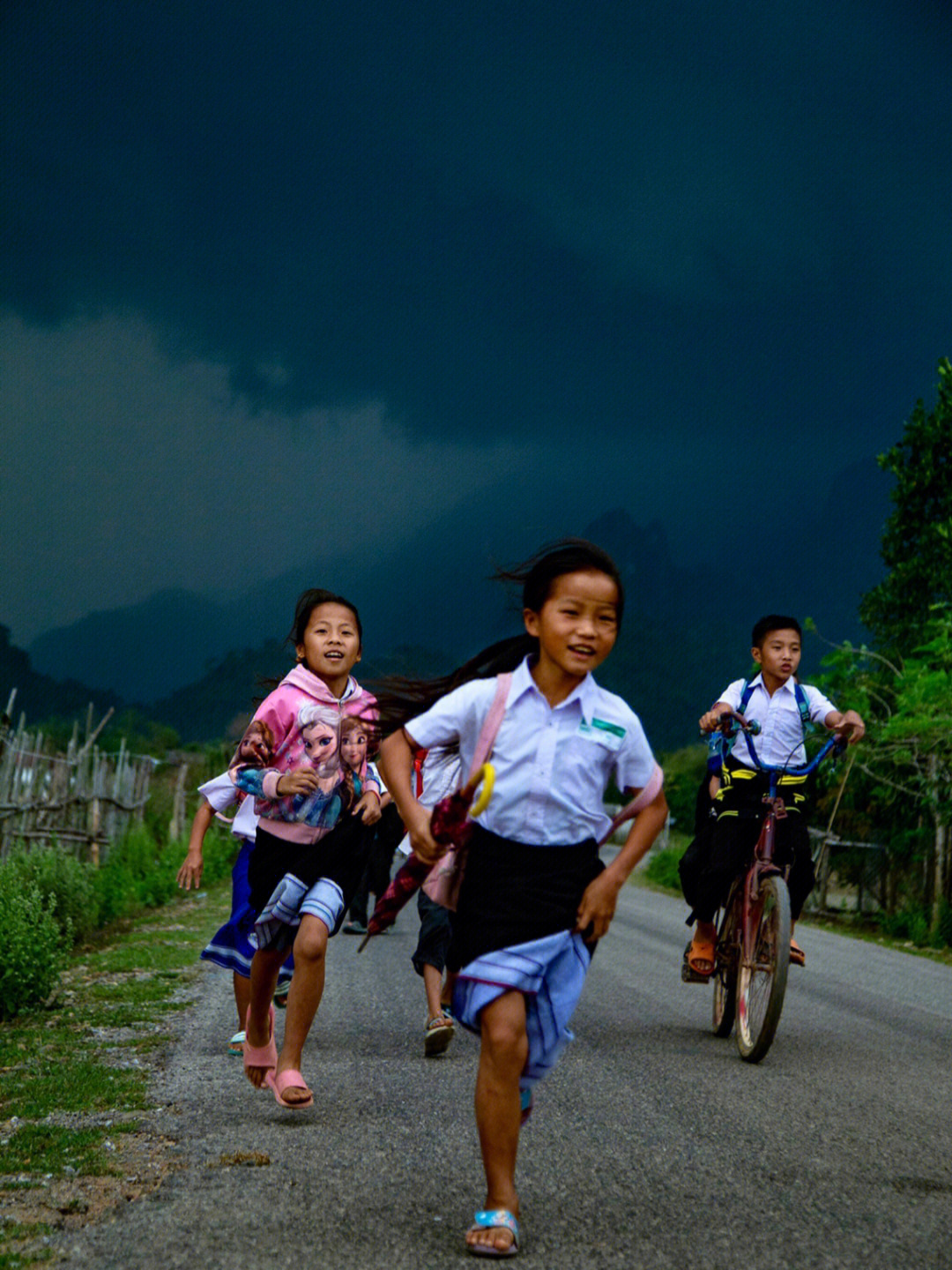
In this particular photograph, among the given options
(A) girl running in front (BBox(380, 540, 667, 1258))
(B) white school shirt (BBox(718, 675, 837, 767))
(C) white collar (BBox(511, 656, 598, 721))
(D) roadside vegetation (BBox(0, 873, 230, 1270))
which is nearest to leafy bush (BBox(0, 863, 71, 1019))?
(D) roadside vegetation (BBox(0, 873, 230, 1270))

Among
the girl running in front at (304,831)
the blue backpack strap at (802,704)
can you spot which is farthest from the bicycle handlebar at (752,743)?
the girl running in front at (304,831)

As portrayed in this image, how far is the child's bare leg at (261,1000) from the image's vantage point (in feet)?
16.8

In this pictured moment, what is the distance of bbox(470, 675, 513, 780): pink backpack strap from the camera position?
148 inches

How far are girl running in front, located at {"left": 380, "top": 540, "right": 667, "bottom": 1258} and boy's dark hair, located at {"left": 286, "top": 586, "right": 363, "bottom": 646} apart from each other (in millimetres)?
1759

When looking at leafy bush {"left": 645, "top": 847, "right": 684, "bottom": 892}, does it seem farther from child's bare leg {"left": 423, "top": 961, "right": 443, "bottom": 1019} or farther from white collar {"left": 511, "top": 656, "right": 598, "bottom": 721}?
white collar {"left": 511, "top": 656, "right": 598, "bottom": 721}

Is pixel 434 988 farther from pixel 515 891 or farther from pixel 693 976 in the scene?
pixel 515 891

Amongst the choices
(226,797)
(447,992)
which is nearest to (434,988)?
(447,992)

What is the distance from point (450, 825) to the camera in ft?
12.2

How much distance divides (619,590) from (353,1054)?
3.36 m

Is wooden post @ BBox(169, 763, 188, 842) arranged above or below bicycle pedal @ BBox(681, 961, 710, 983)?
below

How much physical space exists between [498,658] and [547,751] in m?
0.69

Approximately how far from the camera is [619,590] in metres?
3.93

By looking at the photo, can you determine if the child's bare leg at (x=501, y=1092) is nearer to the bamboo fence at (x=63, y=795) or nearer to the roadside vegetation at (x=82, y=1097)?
the roadside vegetation at (x=82, y=1097)

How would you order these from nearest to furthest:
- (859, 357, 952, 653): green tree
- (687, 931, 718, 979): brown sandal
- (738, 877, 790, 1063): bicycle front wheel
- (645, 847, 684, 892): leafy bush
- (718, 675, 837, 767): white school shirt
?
1. (738, 877, 790, 1063): bicycle front wheel
2. (718, 675, 837, 767): white school shirt
3. (687, 931, 718, 979): brown sandal
4. (859, 357, 952, 653): green tree
5. (645, 847, 684, 892): leafy bush
